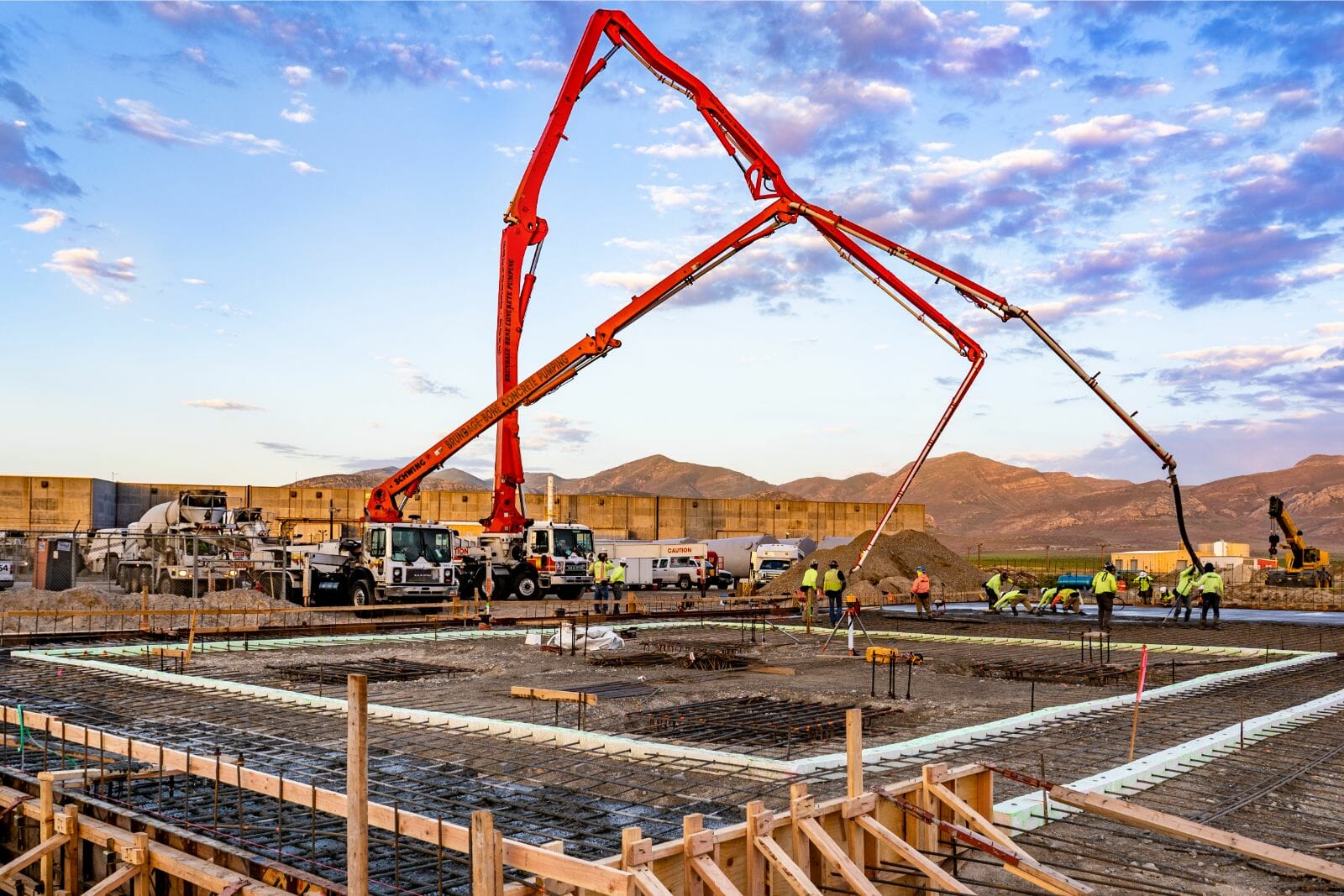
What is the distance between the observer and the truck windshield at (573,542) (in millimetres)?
30578

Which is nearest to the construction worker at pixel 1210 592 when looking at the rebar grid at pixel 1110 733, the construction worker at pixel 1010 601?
the construction worker at pixel 1010 601

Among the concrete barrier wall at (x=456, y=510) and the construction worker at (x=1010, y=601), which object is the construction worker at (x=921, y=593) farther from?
the concrete barrier wall at (x=456, y=510)

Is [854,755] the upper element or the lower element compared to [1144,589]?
upper

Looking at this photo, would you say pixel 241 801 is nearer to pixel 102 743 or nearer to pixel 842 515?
pixel 102 743

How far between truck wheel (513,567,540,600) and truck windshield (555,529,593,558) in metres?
0.99

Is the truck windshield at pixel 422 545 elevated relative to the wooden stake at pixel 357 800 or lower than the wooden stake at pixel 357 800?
elevated

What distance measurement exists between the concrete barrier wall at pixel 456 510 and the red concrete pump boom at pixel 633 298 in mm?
24205

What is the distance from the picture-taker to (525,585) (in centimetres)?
3003

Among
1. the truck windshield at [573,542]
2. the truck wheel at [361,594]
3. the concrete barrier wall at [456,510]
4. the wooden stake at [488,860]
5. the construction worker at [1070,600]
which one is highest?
the concrete barrier wall at [456,510]

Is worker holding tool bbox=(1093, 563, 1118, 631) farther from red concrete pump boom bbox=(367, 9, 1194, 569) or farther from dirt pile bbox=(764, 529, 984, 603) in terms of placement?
dirt pile bbox=(764, 529, 984, 603)

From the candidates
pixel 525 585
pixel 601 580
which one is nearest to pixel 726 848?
pixel 601 580

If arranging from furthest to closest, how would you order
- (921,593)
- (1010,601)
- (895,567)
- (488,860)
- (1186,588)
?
(895,567), (1010,601), (921,593), (1186,588), (488,860)

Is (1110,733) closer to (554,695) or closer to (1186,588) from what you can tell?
(554,695)

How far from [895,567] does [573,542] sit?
41.9 ft
